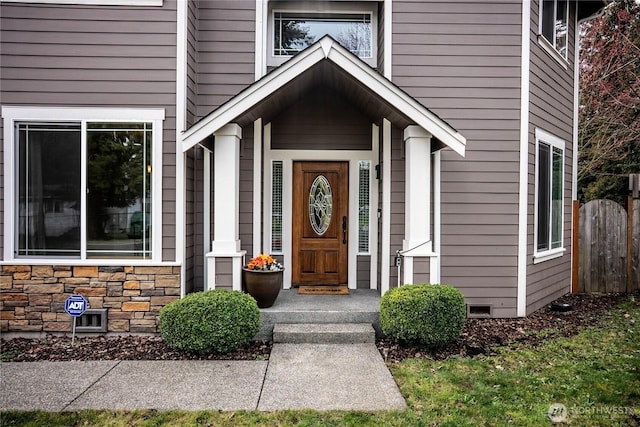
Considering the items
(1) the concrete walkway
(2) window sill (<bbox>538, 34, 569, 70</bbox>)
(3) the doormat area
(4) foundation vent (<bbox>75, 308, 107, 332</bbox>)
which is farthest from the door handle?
(2) window sill (<bbox>538, 34, 569, 70</bbox>)

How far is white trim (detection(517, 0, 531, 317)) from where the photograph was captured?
5.53m

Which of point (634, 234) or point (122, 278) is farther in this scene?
point (634, 234)

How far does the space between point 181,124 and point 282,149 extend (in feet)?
5.27

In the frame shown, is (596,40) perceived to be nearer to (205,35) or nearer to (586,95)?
(586,95)

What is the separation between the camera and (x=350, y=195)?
6.09 metres

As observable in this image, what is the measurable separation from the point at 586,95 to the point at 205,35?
11160 millimetres

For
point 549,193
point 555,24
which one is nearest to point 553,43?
point 555,24

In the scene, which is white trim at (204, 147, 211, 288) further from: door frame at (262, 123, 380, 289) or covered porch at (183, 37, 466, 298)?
door frame at (262, 123, 380, 289)

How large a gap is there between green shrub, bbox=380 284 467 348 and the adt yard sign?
362 cm

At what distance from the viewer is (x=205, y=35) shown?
5.54 meters

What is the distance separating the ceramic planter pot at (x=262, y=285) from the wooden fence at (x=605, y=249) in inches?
226

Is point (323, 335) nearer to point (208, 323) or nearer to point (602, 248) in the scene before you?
point (208, 323)

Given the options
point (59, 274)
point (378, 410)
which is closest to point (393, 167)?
point (378, 410)

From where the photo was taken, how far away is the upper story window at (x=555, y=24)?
614 cm
